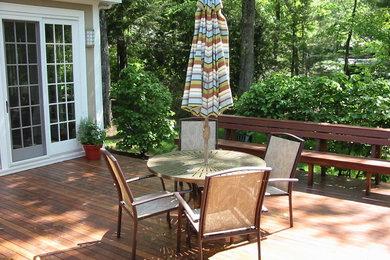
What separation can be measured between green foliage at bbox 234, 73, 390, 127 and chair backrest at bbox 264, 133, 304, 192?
2.48 meters

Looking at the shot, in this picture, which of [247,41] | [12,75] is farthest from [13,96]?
[247,41]

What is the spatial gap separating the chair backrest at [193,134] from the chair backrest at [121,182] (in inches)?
59.9

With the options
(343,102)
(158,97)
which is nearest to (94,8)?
(158,97)

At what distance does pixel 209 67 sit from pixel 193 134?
139cm

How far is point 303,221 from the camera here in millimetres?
4219

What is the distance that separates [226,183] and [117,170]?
90 cm

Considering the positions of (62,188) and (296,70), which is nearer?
(62,188)

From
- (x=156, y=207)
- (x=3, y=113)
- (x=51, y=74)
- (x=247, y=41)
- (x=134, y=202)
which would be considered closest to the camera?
(x=134, y=202)

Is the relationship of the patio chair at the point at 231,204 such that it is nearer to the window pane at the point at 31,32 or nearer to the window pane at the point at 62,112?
the window pane at the point at 62,112

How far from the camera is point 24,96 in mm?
6047

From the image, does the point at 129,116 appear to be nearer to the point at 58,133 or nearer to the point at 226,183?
the point at 58,133

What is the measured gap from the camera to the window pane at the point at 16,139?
5.94 m

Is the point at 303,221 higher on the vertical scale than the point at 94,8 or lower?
lower

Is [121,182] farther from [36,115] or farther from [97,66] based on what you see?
[97,66]
